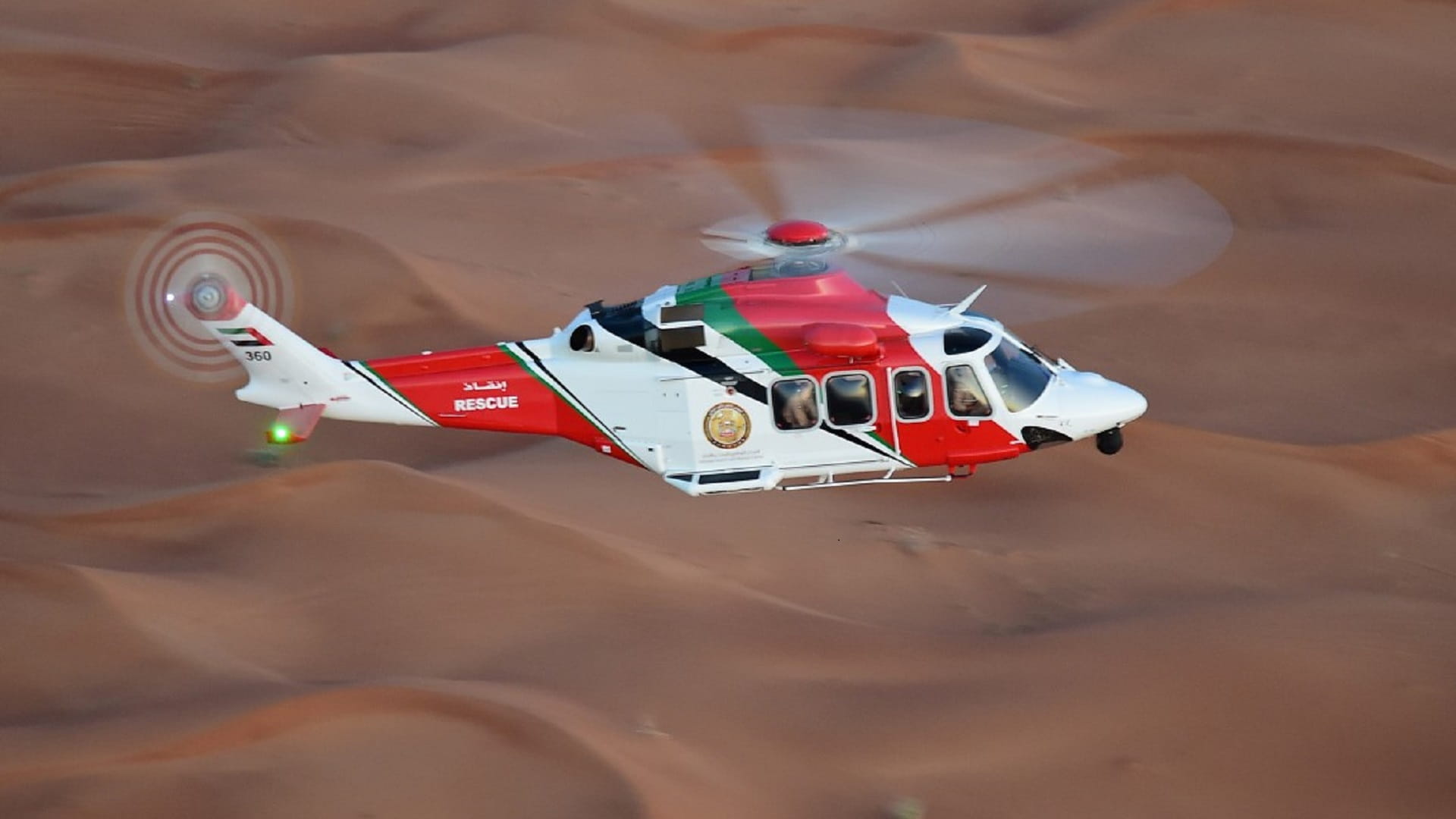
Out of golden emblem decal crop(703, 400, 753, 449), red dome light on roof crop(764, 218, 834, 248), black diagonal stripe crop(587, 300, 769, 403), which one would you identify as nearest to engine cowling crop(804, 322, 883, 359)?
black diagonal stripe crop(587, 300, 769, 403)

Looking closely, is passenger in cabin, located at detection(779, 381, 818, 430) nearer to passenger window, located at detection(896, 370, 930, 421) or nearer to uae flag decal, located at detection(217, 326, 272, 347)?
passenger window, located at detection(896, 370, 930, 421)

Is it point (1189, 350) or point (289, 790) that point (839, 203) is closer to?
point (1189, 350)

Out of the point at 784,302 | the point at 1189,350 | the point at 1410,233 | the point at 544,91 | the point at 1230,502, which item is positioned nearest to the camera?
the point at 784,302

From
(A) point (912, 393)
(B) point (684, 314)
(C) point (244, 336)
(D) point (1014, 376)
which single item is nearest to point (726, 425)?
(B) point (684, 314)


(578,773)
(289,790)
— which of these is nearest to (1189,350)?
(578,773)

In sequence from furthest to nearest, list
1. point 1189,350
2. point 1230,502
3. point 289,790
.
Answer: point 1189,350 < point 1230,502 < point 289,790

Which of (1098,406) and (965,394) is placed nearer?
(965,394)

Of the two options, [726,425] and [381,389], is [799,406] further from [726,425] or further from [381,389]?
[381,389]
